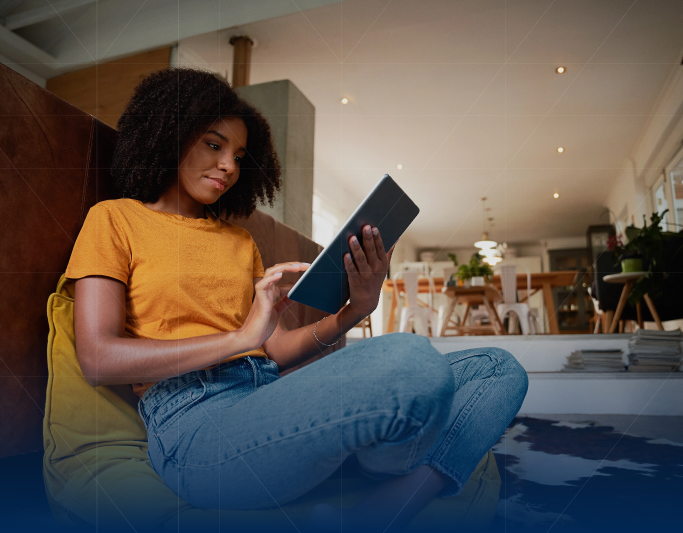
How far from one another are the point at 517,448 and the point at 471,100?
3172mm

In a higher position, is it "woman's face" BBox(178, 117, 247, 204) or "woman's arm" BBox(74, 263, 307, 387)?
"woman's face" BBox(178, 117, 247, 204)

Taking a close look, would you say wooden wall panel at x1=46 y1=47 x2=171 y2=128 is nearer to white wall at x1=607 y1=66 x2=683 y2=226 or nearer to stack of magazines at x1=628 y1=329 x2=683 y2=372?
stack of magazines at x1=628 y1=329 x2=683 y2=372

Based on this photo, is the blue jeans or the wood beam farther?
the wood beam

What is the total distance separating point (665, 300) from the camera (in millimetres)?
2490

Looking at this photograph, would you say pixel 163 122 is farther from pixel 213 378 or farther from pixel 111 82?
pixel 111 82

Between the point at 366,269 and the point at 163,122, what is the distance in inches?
14.3

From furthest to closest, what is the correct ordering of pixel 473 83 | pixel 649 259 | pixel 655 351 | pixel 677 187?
pixel 677 187
pixel 473 83
pixel 649 259
pixel 655 351

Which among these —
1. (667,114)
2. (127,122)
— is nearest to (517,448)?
(127,122)

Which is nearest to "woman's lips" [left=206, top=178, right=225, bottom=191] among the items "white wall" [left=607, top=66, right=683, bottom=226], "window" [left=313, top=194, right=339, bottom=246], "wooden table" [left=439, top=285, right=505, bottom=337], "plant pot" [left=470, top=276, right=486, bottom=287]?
"wooden table" [left=439, top=285, right=505, bottom=337]

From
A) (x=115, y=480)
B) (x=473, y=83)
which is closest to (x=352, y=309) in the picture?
(x=115, y=480)

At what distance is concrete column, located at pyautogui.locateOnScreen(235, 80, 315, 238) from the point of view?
96.3 inches

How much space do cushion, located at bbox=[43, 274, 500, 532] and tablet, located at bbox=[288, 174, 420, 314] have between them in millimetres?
204

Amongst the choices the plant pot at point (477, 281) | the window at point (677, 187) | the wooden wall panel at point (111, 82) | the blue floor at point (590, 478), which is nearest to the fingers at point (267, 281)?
the blue floor at point (590, 478)

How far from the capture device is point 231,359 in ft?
1.93
